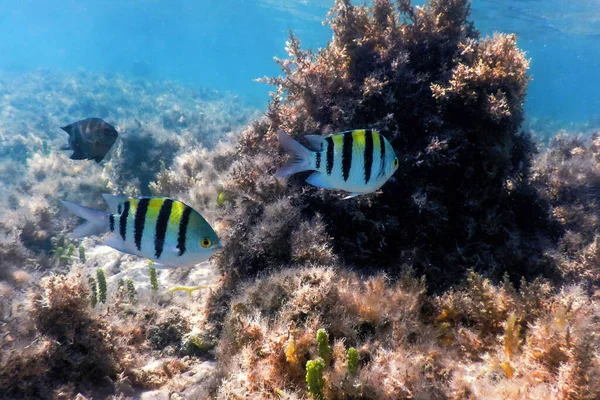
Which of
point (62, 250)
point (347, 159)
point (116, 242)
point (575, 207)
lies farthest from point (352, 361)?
point (62, 250)

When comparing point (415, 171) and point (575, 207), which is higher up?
point (415, 171)

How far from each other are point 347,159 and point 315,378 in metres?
1.70

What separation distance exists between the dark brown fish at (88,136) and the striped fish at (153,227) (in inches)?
145

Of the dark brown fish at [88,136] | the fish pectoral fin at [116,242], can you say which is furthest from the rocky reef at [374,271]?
the dark brown fish at [88,136]

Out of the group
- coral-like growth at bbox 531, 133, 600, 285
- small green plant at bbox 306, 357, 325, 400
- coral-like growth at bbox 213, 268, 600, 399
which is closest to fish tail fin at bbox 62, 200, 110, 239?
coral-like growth at bbox 213, 268, 600, 399

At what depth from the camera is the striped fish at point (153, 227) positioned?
2145mm

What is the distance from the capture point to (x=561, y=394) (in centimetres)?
227

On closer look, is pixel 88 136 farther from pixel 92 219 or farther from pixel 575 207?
pixel 575 207

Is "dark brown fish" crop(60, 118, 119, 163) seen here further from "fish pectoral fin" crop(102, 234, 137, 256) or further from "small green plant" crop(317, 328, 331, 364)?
"small green plant" crop(317, 328, 331, 364)

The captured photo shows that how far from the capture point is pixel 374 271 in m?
4.11

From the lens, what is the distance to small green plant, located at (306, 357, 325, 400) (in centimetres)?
247

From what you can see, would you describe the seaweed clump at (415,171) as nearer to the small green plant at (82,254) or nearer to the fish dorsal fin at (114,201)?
the fish dorsal fin at (114,201)

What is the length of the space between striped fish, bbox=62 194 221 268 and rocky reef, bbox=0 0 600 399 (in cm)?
127

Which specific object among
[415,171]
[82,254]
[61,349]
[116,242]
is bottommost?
[61,349]
